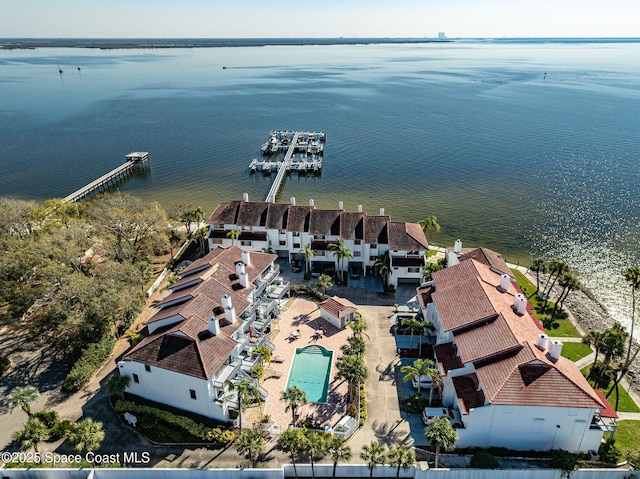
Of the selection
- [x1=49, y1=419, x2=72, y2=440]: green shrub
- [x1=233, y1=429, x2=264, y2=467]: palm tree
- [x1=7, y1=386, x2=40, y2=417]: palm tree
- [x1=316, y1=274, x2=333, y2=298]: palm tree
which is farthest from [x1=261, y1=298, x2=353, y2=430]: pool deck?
[x1=7, y1=386, x2=40, y2=417]: palm tree

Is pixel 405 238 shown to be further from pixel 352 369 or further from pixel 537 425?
pixel 537 425

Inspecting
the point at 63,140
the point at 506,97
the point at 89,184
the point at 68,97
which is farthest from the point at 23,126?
the point at 506,97

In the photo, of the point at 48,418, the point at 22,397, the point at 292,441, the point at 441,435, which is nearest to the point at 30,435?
the point at 22,397

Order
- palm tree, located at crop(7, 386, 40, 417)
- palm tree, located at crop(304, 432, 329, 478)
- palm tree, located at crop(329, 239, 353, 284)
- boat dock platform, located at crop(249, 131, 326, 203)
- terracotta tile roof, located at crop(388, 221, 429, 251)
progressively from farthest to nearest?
boat dock platform, located at crop(249, 131, 326, 203), terracotta tile roof, located at crop(388, 221, 429, 251), palm tree, located at crop(329, 239, 353, 284), palm tree, located at crop(7, 386, 40, 417), palm tree, located at crop(304, 432, 329, 478)

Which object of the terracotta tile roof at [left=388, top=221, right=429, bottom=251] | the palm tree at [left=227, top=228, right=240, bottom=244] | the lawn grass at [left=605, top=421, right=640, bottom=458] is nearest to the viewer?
the lawn grass at [left=605, top=421, right=640, bottom=458]

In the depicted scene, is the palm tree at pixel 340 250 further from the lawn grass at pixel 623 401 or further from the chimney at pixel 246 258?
the lawn grass at pixel 623 401

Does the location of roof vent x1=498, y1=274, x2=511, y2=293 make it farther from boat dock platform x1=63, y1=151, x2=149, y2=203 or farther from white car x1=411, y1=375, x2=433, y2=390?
boat dock platform x1=63, y1=151, x2=149, y2=203
